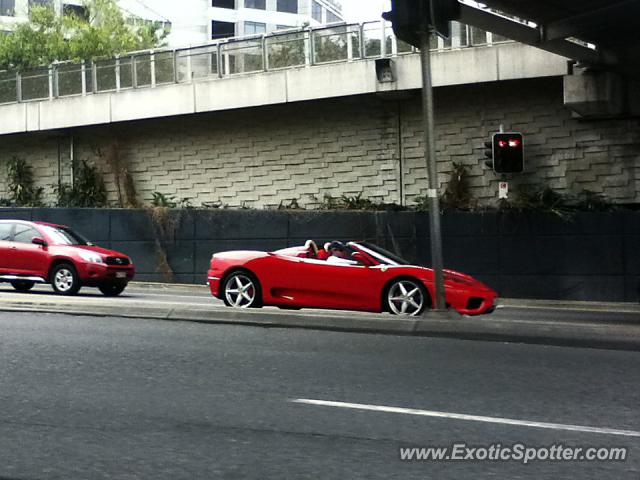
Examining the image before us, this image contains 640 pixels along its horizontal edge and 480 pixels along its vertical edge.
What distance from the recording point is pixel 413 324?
1010cm

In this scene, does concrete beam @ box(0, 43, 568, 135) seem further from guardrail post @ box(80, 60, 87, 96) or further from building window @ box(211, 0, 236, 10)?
building window @ box(211, 0, 236, 10)

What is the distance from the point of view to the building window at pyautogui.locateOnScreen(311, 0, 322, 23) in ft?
225

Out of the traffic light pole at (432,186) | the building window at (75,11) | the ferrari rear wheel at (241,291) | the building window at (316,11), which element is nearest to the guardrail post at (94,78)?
the ferrari rear wheel at (241,291)

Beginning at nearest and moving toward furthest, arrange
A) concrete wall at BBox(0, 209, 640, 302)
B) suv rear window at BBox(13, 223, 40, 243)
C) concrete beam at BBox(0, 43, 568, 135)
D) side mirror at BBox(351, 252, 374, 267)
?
side mirror at BBox(351, 252, 374, 267) < suv rear window at BBox(13, 223, 40, 243) < concrete wall at BBox(0, 209, 640, 302) < concrete beam at BBox(0, 43, 568, 135)

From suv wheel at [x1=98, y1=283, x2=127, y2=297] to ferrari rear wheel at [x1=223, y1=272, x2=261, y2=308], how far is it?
493 centimetres

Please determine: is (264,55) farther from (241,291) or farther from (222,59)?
(241,291)

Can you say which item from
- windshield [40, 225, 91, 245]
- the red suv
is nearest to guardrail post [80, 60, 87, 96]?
windshield [40, 225, 91, 245]

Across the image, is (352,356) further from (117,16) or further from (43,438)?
(117,16)

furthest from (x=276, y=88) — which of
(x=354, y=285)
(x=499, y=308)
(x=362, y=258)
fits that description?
(x=354, y=285)

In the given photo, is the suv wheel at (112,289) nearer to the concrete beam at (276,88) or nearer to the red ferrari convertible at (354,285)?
the red ferrari convertible at (354,285)

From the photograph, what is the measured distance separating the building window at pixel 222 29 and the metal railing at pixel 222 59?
35456 mm

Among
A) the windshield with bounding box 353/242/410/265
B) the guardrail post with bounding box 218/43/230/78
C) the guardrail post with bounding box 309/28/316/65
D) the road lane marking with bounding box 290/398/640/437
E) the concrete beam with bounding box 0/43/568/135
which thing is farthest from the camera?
the guardrail post with bounding box 218/43/230/78

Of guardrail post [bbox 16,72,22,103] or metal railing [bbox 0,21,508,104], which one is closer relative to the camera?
metal railing [bbox 0,21,508,104]

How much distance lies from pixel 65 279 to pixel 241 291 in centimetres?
537
